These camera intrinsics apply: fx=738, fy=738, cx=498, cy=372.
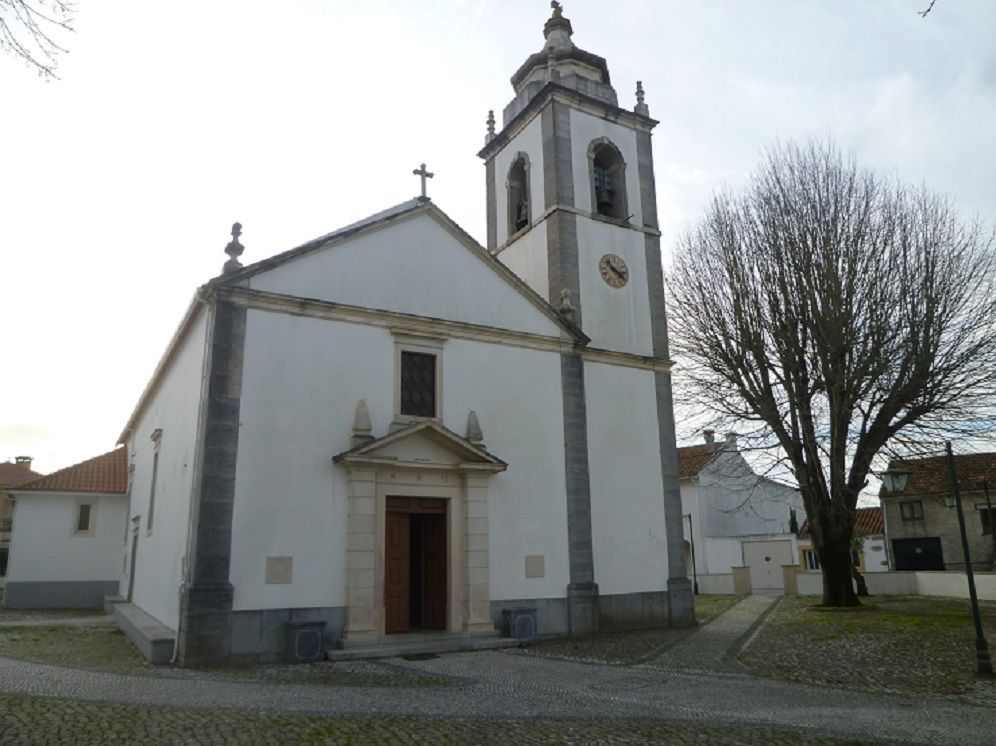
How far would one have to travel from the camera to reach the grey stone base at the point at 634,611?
51.0 feet

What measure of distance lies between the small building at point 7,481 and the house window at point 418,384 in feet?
123

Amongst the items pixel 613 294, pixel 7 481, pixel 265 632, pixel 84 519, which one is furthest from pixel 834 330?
pixel 7 481

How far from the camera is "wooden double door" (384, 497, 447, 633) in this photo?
44.8 feet

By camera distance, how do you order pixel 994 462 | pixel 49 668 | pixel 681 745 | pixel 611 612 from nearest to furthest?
pixel 681 745 < pixel 49 668 < pixel 611 612 < pixel 994 462

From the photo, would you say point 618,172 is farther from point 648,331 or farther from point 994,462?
point 994,462

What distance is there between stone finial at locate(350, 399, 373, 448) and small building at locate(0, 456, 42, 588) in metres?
37.7

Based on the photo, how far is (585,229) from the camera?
1802 cm

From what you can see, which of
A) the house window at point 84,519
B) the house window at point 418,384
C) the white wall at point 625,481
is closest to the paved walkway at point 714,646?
the white wall at point 625,481

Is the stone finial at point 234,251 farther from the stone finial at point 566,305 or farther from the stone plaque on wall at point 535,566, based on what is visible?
the stone plaque on wall at point 535,566

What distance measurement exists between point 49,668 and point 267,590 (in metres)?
3.16

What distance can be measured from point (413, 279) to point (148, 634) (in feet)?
26.0

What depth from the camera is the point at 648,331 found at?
59.7ft

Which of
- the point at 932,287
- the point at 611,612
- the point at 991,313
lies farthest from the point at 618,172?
the point at 611,612

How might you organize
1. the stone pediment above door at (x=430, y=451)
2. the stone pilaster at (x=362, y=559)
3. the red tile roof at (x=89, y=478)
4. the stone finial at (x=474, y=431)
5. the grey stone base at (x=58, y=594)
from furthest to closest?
the red tile roof at (x=89, y=478) < the grey stone base at (x=58, y=594) < the stone finial at (x=474, y=431) < the stone pediment above door at (x=430, y=451) < the stone pilaster at (x=362, y=559)
